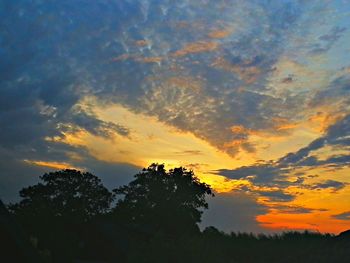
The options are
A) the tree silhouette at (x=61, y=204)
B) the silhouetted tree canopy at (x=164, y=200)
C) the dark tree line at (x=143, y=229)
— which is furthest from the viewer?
the silhouetted tree canopy at (x=164, y=200)

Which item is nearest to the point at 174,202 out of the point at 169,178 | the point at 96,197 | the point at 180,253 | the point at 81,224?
the point at 169,178

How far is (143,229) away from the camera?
41.8 meters

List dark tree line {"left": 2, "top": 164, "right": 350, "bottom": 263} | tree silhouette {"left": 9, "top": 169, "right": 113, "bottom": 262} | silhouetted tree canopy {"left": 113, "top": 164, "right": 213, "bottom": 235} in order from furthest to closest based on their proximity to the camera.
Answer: silhouetted tree canopy {"left": 113, "top": 164, "right": 213, "bottom": 235} → tree silhouette {"left": 9, "top": 169, "right": 113, "bottom": 262} → dark tree line {"left": 2, "top": 164, "right": 350, "bottom": 263}

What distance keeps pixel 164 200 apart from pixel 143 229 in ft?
46.2

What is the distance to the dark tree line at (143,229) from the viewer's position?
21.1m

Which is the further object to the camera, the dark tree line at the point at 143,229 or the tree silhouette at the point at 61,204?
the tree silhouette at the point at 61,204

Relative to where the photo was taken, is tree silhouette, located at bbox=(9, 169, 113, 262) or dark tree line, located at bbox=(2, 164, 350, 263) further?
tree silhouette, located at bbox=(9, 169, 113, 262)

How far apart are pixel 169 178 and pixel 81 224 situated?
18.7m

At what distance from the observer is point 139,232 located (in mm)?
39438

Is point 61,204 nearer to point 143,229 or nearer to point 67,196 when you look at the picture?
point 67,196

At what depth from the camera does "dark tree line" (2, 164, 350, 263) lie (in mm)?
21062

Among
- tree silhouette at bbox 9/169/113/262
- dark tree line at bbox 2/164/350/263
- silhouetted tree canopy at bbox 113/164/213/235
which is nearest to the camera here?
dark tree line at bbox 2/164/350/263

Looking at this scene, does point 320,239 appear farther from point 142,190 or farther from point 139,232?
point 142,190

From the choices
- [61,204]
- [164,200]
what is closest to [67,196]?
[61,204]
